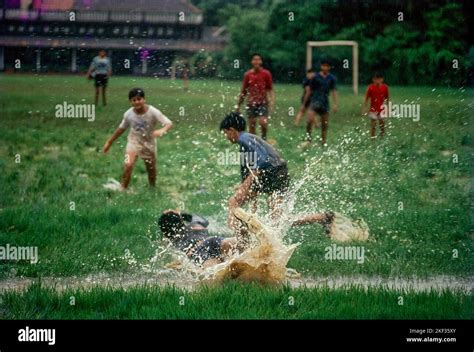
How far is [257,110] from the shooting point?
31.4 feet

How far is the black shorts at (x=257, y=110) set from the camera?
942 centimetres

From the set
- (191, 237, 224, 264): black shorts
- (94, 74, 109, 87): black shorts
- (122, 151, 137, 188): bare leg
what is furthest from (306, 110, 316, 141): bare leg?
(191, 237, 224, 264): black shorts

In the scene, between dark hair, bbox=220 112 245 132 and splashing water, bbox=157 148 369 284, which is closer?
splashing water, bbox=157 148 369 284

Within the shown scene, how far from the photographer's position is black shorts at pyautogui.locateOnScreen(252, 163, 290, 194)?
8031 millimetres

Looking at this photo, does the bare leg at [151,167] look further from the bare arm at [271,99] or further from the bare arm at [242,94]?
the bare arm at [271,99]

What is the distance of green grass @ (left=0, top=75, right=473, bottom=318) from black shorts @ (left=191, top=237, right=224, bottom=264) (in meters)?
0.44

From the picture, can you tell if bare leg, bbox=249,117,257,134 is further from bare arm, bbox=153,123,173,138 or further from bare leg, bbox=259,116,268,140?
bare arm, bbox=153,123,173,138

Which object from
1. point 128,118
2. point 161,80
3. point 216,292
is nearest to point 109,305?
point 216,292

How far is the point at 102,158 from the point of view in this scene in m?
9.86

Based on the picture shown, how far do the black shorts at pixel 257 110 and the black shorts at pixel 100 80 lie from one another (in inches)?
56.0

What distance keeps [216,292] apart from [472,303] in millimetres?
1754

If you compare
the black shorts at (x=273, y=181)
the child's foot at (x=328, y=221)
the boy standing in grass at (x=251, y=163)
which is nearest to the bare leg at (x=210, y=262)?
the boy standing in grass at (x=251, y=163)

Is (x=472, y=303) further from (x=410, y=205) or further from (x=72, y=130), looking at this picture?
(x=72, y=130)

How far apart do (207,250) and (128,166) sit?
2565 millimetres
